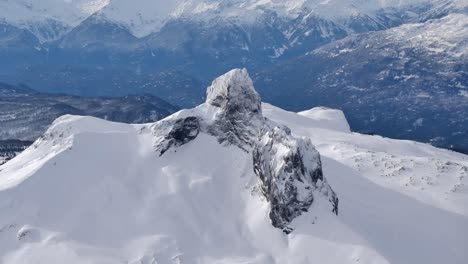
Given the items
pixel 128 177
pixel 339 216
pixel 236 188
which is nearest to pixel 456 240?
pixel 339 216

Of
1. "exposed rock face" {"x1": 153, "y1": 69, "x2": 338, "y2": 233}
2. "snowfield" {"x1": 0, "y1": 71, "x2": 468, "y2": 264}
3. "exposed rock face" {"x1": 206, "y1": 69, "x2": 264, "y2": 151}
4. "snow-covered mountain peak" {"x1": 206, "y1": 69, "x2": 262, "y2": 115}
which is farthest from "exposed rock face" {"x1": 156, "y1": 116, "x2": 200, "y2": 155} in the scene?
"snow-covered mountain peak" {"x1": 206, "y1": 69, "x2": 262, "y2": 115}

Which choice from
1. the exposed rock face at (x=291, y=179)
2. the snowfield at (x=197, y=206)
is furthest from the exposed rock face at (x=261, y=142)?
the snowfield at (x=197, y=206)

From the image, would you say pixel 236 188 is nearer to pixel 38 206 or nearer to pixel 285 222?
pixel 285 222

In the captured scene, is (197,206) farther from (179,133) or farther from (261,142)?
(179,133)

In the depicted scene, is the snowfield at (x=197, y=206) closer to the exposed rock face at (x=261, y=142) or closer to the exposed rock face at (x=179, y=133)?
A: the exposed rock face at (x=179, y=133)

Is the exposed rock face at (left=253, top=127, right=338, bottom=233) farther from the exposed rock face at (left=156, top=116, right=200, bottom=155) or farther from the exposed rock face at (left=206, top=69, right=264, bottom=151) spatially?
the exposed rock face at (left=156, top=116, right=200, bottom=155)

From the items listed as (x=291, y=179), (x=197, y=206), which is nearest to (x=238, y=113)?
(x=197, y=206)
